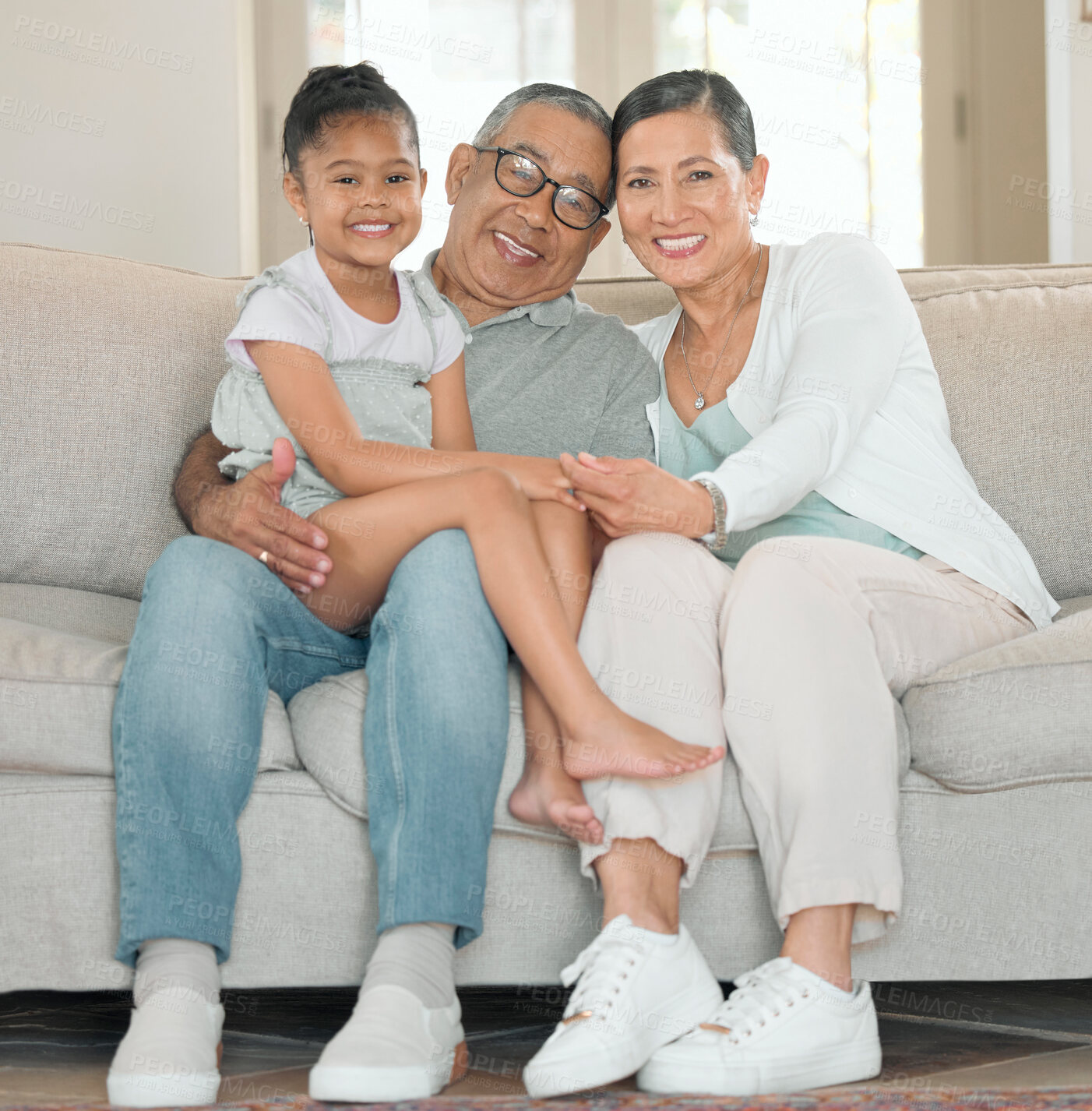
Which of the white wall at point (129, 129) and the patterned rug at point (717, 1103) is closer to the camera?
the patterned rug at point (717, 1103)

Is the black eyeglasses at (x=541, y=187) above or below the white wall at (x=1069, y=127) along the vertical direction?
below

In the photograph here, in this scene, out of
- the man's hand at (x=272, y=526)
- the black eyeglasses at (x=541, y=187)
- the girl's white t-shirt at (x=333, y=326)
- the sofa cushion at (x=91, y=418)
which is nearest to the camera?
the man's hand at (x=272, y=526)

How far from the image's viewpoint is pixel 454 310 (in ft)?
5.47

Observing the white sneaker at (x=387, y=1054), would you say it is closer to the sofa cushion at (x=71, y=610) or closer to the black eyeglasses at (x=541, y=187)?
the sofa cushion at (x=71, y=610)

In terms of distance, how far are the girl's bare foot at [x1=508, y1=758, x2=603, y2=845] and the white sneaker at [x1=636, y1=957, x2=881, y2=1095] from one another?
0.19 m

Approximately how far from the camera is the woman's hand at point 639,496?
1235 mm

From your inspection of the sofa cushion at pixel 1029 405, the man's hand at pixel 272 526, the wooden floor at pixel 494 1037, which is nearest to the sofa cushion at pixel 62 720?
the man's hand at pixel 272 526

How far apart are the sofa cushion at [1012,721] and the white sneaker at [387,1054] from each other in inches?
21.2

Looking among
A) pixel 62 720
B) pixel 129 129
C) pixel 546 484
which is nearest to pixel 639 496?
pixel 546 484

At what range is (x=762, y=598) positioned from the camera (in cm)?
113

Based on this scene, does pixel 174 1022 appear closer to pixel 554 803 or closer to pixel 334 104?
pixel 554 803

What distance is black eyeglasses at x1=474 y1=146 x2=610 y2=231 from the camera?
164 centimetres

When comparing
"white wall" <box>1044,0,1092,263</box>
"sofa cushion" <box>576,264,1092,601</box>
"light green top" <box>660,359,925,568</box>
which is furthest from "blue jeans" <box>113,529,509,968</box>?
"white wall" <box>1044,0,1092,263</box>

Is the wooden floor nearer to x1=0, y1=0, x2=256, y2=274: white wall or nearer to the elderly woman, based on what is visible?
the elderly woman
